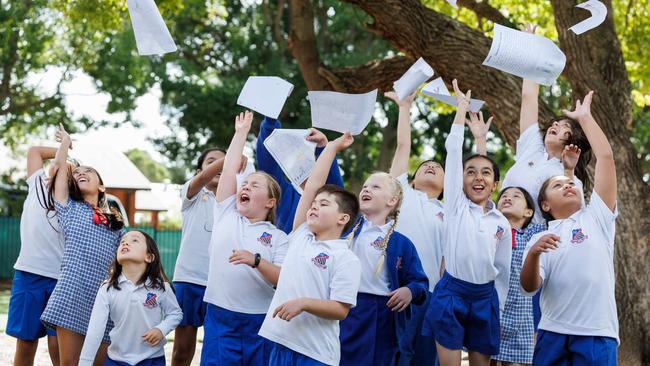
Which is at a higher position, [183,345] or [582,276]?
[582,276]

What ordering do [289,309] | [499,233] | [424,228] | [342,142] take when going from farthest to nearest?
[424,228] → [499,233] → [342,142] → [289,309]

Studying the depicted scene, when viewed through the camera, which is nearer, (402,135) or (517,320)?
A: (402,135)

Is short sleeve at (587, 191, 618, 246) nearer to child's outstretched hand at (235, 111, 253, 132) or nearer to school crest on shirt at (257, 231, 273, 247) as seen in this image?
school crest on shirt at (257, 231, 273, 247)

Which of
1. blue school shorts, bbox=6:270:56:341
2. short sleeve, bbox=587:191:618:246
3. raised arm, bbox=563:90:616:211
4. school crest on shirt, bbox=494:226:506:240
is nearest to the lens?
raised arm, bbox=563:90:616:211

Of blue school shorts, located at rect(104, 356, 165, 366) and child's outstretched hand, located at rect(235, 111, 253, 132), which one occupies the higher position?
child's outstretched hand, located at rect(235, 111, 253, 132)

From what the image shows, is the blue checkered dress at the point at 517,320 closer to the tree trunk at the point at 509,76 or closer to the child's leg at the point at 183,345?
the child's leg at the point at 183,345

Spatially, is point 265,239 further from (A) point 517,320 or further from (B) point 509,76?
(B) point 509,76

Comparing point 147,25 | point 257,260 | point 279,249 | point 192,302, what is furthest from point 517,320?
point 147,25

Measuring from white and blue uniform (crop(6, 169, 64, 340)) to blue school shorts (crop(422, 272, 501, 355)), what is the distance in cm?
252

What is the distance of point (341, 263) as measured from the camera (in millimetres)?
4324

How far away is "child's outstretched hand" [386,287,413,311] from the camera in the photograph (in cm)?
487

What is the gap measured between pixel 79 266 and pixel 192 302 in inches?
30.9

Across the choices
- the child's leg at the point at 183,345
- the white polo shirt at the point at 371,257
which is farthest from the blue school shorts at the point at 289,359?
the child's leg at the point at 183,345

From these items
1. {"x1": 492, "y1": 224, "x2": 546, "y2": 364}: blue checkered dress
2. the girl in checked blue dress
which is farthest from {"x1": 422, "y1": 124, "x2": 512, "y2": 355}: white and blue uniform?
the girl in checked blue dress
